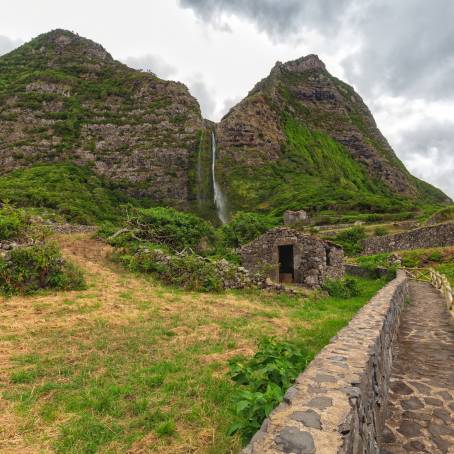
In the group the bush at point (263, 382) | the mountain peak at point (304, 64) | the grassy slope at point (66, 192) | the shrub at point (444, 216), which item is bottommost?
the bush at point (263, 382)

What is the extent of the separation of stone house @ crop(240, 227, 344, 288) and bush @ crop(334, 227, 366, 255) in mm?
25184

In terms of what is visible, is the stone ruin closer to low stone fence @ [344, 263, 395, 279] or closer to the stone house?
low stone fence @ [344, 263, 395, 279]

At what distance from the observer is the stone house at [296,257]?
1781 centimetres

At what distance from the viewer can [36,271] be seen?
11727mm

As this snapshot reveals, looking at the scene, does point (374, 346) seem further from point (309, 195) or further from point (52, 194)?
point (309, 195)

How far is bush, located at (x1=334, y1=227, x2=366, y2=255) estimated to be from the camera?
42.6 metres

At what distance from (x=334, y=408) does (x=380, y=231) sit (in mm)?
46385

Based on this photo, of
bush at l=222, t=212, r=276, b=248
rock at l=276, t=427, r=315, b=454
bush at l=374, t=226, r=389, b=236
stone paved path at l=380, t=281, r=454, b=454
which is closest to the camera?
rock at l=276, t=427, r=315, b=454

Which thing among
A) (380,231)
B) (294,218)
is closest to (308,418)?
(380,231)

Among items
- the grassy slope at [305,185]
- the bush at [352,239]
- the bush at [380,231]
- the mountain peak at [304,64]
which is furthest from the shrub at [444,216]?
the mountain peak at [304,64]

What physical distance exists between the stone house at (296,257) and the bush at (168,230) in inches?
138

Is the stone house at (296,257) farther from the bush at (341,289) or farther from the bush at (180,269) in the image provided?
the bush at (180,269)

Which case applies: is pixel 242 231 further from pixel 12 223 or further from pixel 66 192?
pixel 66 192

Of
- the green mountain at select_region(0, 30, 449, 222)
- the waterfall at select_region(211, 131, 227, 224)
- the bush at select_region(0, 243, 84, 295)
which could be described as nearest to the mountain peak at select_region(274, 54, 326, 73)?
the green mountain at select_region(0, 30, 449, 222)
